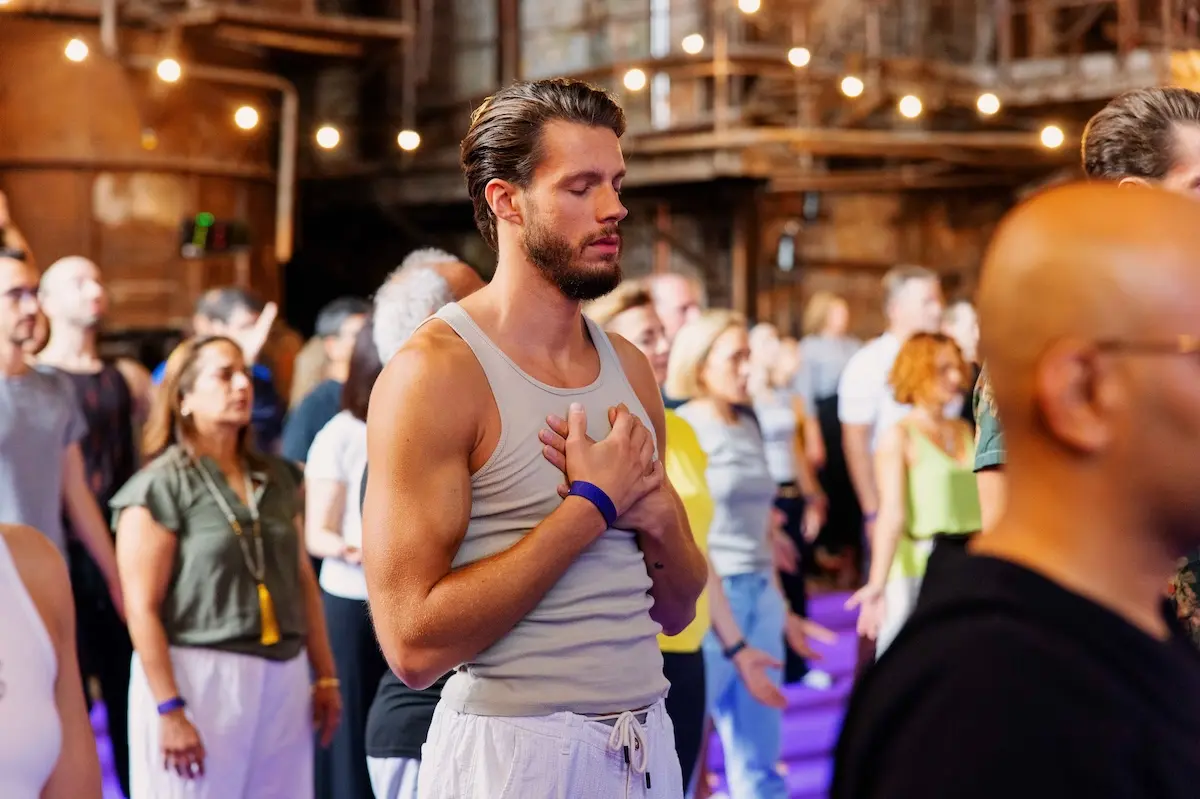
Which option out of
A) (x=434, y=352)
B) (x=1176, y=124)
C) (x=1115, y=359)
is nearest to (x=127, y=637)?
(x=434, y=352)

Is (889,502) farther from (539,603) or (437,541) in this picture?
(437,541)

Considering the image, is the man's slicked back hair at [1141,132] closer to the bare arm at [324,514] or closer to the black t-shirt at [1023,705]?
the black t-shirt at [1023,705]

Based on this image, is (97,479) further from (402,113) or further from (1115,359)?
(402,113)

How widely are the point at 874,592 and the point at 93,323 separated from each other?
285 centimetres

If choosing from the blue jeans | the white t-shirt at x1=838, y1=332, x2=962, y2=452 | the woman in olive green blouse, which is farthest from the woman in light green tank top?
the woman in olive green blouse

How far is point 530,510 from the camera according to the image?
2176mm

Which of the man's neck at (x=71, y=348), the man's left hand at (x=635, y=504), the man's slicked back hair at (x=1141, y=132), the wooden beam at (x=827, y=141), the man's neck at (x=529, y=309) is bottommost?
the man's left hand at (x=635, y=504)

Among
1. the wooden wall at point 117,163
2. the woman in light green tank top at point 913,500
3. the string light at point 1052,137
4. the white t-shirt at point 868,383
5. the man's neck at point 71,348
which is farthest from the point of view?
the wooden wall at point 117,163

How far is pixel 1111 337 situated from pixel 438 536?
4.01ft

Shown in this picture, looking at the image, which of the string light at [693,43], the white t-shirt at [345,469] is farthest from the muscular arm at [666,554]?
the string light at [693,43]

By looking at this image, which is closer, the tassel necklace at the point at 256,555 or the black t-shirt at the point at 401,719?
the black t-shirt at the point at 401,719

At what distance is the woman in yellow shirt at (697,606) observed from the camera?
12.4 feet

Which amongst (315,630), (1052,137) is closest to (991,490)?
(315,630)

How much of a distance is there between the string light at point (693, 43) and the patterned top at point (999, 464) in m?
9.97
